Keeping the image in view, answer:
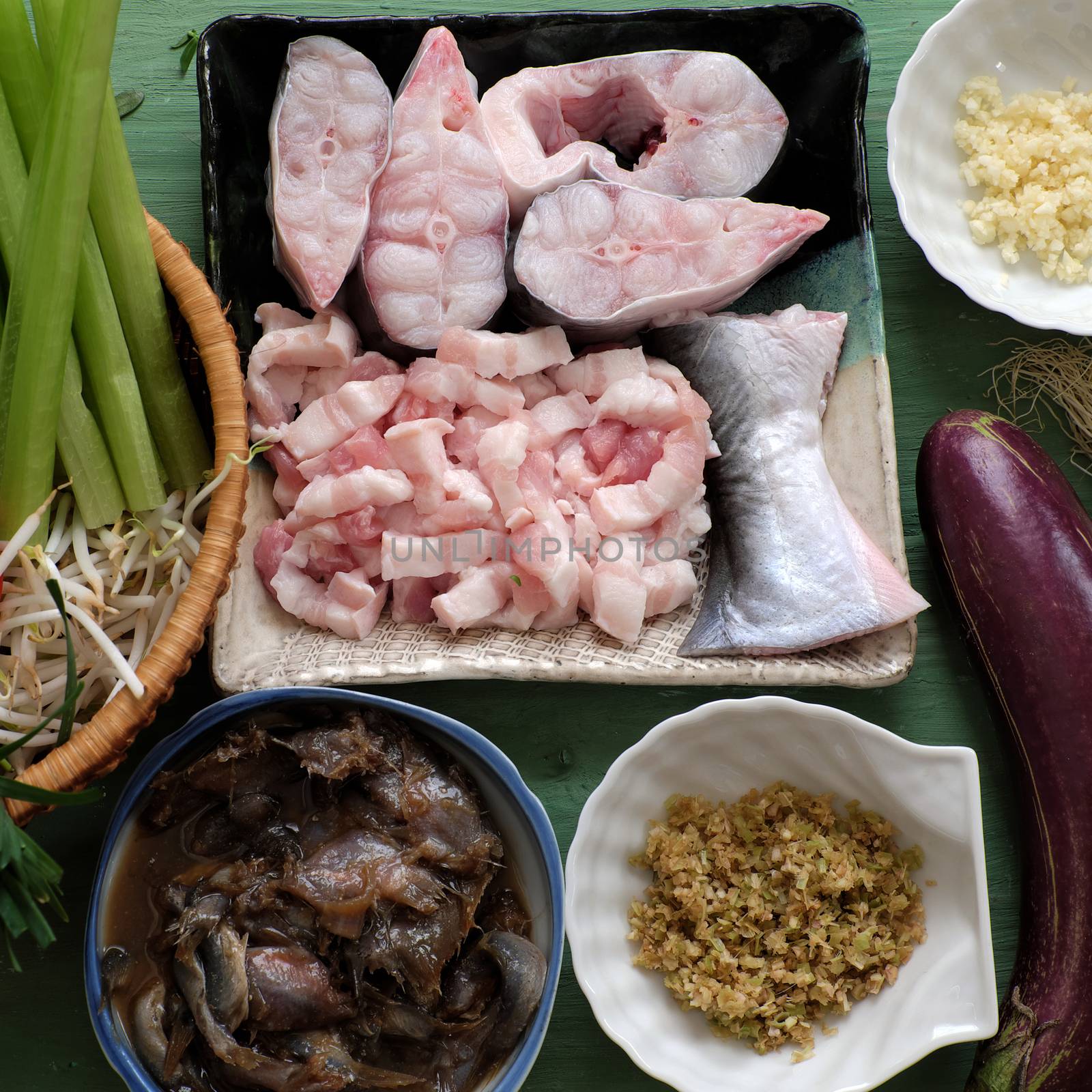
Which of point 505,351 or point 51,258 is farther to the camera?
point 505,351

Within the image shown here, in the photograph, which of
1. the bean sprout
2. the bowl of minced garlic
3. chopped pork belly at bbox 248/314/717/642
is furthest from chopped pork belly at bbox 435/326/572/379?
the bowl of minced garlic

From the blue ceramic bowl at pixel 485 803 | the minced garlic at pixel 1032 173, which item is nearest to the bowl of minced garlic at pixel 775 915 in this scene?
the blue ceramic bowl at pixel 485 803

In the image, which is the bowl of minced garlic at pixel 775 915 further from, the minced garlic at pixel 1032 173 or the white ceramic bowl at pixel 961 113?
the minced garlic at pixel 1032 173

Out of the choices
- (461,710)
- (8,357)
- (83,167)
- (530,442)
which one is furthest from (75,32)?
(461,710)

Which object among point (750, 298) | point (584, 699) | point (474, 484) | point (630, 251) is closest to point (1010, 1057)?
point (584, 699)

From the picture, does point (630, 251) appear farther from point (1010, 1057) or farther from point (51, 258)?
point (1010, 1057)

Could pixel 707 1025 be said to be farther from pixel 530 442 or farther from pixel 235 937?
pixel 530 442

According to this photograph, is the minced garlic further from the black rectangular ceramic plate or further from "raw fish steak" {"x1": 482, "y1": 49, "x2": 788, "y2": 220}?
"raw fish steak" {"x1": 482, "y1": 49, "x2": 788, "y2": 220}
